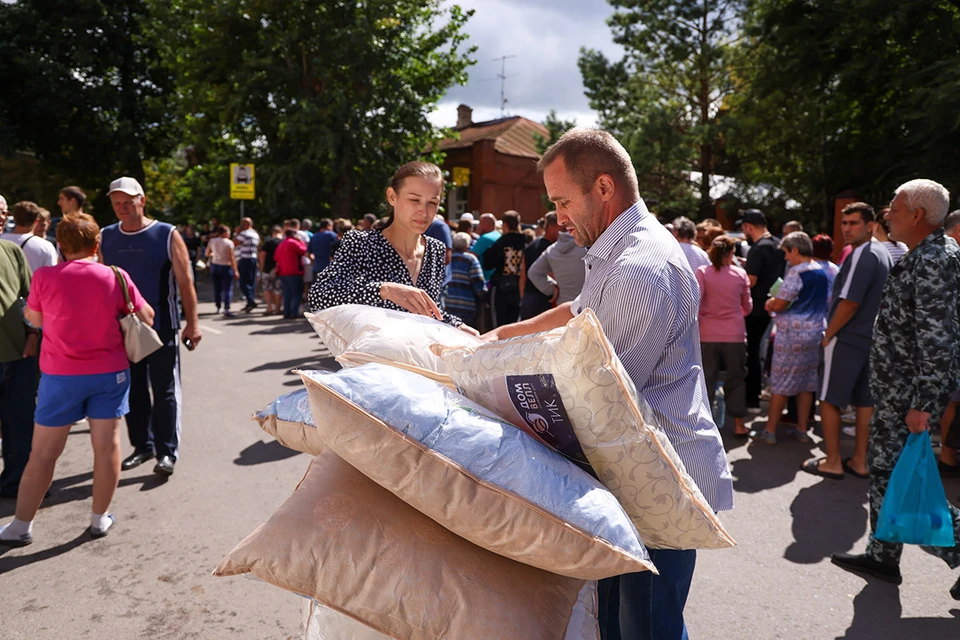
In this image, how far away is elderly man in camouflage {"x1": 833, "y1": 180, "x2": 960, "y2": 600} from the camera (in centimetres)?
357

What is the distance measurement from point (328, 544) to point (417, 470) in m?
0.28

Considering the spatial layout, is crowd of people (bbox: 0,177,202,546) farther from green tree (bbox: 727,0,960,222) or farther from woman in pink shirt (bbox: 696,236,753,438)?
green tree (bbox: 727,0,960,222)

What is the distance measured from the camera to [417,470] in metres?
1.45

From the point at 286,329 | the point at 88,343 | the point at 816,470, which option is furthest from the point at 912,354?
the point at 286,329

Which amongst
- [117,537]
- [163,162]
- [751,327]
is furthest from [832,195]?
[163,162]

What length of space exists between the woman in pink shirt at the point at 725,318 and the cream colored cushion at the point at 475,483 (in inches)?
210

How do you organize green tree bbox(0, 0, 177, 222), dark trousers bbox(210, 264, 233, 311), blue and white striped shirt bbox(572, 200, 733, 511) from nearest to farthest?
blue and white striped shirt bbox(572, 200, 733, 511)
dark trousers bbox(210, 264, 233, 311)
green tree bbox(0, 0, 177, 222)

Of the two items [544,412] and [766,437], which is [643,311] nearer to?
[544,412]

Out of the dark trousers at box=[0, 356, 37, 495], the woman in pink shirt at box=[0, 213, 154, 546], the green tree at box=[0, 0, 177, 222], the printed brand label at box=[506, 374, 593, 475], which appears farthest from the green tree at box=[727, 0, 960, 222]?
the green tree at box=[0, 0, 177, 222]

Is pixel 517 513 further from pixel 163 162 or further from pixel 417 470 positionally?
pixel 163 162

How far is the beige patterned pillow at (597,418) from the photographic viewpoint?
1537mm


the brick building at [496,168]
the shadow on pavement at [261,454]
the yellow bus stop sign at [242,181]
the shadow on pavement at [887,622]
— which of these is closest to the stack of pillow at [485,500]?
the shadow on pavement at [887,622]

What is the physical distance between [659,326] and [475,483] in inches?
25.8

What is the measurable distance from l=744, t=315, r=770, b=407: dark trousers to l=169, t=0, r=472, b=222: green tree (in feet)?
Result: 58.0
